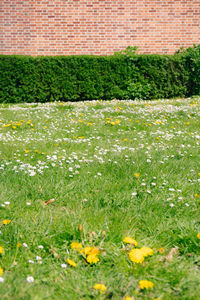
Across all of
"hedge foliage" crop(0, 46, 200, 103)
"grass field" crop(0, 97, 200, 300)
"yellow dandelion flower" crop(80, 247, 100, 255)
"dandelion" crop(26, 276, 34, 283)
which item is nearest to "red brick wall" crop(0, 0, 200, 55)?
"hedge foliage" crop(0, 46, 200, 103)

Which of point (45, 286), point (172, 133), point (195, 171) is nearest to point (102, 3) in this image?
point (172, 133)

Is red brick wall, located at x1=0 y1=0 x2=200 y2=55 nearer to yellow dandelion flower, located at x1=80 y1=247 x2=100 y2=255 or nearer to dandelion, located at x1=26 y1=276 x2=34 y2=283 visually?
yellow dandelion flower, located at x1=80 y1=247 x2=100 y2=255

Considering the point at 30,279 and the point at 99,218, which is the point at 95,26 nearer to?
the point at 99,218

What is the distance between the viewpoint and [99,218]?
216 cm

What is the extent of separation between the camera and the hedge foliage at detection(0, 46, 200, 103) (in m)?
9.64

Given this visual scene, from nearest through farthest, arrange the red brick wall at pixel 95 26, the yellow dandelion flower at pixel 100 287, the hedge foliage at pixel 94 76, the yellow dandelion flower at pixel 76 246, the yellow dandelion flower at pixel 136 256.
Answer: the yellow dandelion flower at pixel 100 287, the yellow dandelion flower at pixel 136 256, the yellow dandelion flower at pixel 76 246, the hedge foliage at pixel 94 76, the red brick wall at pixel 95 26

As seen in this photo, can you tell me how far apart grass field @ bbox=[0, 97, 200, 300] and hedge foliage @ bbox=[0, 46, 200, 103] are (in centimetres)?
570

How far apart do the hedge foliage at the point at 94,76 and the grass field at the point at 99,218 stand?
5.70m

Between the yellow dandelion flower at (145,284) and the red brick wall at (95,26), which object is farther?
the red brick wall at (95,26)

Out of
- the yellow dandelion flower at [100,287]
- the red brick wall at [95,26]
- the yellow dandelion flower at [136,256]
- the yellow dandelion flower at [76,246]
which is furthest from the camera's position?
the red brick wall at [95,26]

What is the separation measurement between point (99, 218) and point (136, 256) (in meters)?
0.51

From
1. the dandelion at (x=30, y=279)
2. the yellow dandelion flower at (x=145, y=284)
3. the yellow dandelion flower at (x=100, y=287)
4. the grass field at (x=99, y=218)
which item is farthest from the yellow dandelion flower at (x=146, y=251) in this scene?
the dandelion at (x=30, y=279)

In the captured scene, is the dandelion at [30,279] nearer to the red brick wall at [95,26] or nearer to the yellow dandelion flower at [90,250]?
the yellow dandelion flower at [90,250]

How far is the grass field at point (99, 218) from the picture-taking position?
5.15 ft
